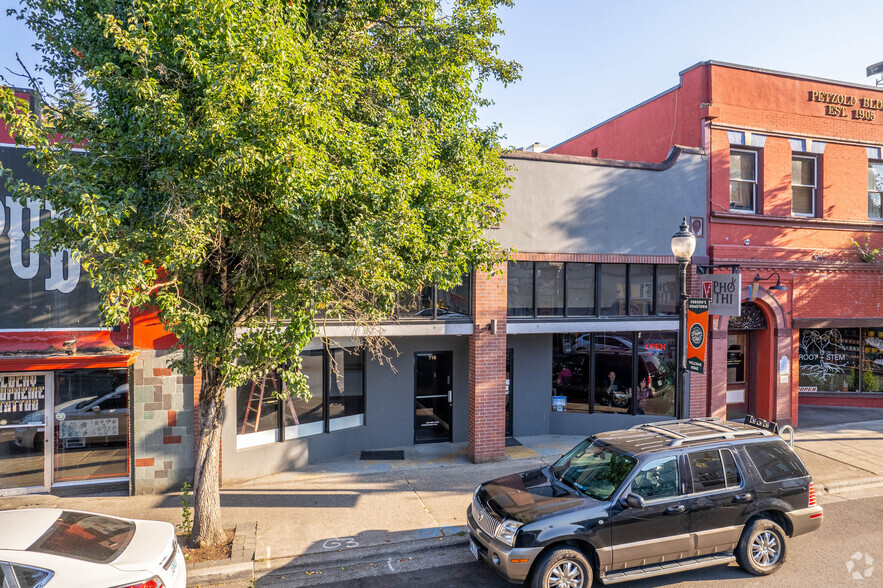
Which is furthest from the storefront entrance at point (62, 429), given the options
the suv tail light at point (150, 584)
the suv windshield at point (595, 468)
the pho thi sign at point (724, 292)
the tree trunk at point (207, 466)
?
the pho thi sign at point (724, 292)

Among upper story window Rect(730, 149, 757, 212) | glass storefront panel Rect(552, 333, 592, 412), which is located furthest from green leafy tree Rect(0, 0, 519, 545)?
upper story window Rect(730, 149, 757, 212)

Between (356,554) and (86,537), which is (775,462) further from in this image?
(86,537)

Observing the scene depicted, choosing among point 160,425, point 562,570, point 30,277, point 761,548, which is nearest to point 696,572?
point 761,548

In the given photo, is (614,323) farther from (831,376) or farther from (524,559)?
(831,376)

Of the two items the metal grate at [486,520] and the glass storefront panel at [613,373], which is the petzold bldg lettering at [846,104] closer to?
the glass storefront panel at [613,373]

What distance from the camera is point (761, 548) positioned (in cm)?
696

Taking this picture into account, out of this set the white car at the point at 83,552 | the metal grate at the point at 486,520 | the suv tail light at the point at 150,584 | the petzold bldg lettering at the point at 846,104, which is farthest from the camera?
the petzold bldg lettering at the point at 846,104

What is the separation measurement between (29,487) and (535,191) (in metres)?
10.9

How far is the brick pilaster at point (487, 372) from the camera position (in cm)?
1106

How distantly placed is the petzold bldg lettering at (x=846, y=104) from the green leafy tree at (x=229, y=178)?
11.8 meters

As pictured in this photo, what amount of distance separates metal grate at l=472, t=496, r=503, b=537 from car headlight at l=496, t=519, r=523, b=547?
0.21 feet

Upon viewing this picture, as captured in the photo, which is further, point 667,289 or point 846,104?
point 846,104

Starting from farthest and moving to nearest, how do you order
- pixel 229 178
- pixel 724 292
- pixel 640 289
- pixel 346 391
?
1. pixel 640 289
2. pixel 724 292
3. pixel 346 391
4. pixel 229 178

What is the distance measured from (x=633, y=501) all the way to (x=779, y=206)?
36.2 feet
